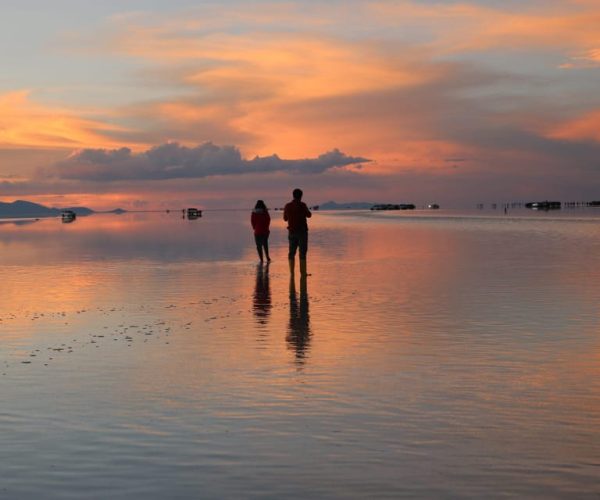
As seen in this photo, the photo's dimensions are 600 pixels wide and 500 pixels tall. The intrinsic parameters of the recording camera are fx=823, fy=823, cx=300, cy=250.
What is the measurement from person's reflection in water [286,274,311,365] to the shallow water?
0.06 metres

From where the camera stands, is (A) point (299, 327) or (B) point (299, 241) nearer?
(A) point (299, 327)

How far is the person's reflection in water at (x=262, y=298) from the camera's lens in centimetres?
1466

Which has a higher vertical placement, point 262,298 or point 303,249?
point 303,249

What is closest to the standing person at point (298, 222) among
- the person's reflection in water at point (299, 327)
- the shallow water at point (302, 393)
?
the person's reflection in water at point (299, 327)

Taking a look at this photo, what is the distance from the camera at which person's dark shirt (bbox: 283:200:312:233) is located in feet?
76.1

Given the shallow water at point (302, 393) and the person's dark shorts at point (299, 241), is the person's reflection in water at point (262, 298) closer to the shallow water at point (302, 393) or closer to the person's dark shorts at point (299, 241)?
the shallow water at point (302, 393)

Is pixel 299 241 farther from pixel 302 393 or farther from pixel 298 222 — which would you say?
Result: pixel 302 393

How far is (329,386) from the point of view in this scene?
8.71 metres

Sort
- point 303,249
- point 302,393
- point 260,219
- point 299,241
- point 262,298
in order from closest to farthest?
point 302,393 → point 262,298 → point 303,249 → point 299,241 → point 260,219

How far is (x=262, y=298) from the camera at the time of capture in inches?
691

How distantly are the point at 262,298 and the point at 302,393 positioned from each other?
363 inches

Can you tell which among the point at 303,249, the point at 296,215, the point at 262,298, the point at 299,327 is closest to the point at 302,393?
the point at 299,327

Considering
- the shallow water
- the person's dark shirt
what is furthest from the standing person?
the shallow water

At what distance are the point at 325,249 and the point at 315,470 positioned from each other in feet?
103
